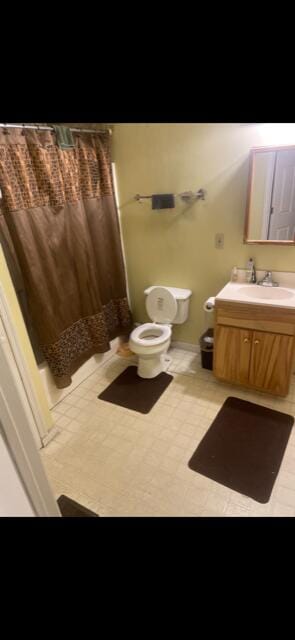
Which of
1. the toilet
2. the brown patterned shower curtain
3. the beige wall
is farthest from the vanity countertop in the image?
the brown patterned shower curtain

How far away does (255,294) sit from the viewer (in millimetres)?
2139

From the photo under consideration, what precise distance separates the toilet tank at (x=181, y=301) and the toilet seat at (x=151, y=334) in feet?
0.54

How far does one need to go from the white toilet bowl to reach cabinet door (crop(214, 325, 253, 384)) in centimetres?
44

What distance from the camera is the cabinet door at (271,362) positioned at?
1.91 metres

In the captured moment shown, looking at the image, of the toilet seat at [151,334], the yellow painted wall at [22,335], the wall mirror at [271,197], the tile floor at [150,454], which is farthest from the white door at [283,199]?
the yellow painted wall at [22,335]

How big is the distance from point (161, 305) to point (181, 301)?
19 cm

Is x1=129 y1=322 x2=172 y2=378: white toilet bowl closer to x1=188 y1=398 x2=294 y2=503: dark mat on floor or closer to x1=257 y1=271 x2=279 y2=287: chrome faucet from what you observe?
x1=188 y1=398 x2=294 y2=503: dark mat on floor

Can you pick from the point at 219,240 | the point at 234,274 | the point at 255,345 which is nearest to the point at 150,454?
the point at 255,345
